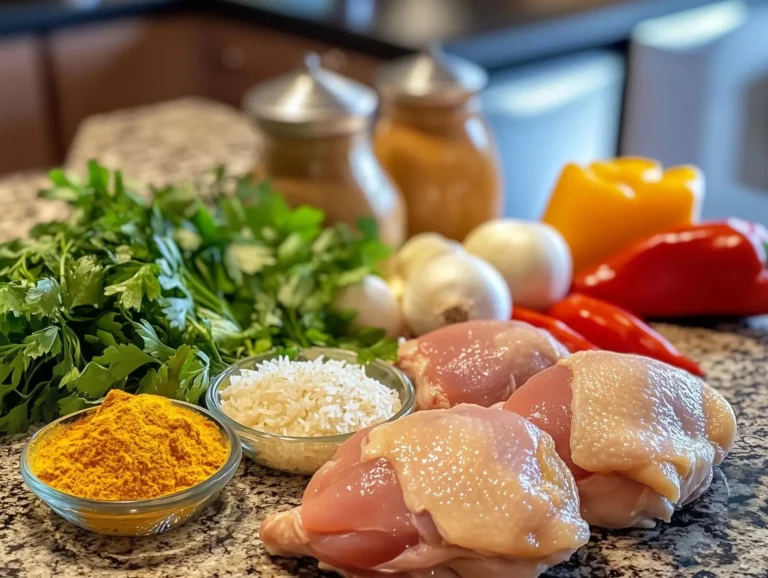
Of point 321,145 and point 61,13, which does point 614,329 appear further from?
A: point 61,13

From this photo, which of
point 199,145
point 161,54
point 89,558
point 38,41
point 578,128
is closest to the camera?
point 89,558

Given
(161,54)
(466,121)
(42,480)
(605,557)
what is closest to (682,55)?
(466,121)

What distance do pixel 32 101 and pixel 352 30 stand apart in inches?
44.5

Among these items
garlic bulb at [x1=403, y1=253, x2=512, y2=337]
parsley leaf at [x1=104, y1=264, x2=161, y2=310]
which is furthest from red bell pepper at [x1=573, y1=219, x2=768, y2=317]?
parsley leaf at [x1=104, y1=264, x2=161, y2=310]

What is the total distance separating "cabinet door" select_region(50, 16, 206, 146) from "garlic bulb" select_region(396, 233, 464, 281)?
6.12 feet

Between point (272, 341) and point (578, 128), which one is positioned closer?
point (272, 341)

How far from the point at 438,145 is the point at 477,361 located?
22.5 inches

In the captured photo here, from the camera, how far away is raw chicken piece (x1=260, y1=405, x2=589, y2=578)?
79 cm

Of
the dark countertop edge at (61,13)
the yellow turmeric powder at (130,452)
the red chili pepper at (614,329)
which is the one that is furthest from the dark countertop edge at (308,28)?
the yellow turmeric powder at (130,452)

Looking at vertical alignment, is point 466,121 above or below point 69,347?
above

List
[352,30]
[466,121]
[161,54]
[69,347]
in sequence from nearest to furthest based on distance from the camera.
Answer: [69,347] < [466,121] < [352,30] < [161,54]

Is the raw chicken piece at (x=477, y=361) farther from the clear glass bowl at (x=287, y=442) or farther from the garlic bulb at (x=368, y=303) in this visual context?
the garlic bulb at (x=368, y=303)

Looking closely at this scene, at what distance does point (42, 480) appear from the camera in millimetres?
869

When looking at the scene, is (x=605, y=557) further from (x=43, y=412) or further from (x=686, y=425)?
(x=43, y=412)
